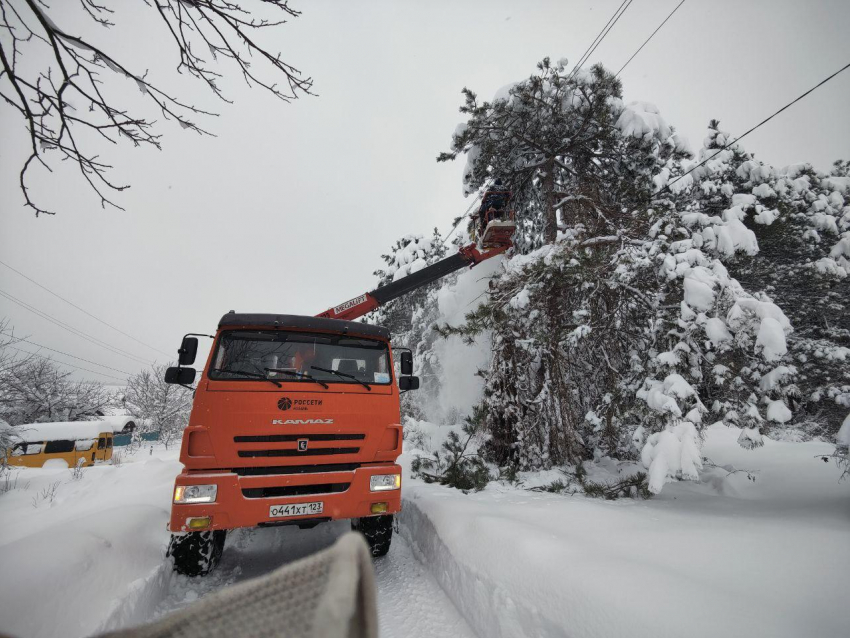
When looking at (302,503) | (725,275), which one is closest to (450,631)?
(302,503)

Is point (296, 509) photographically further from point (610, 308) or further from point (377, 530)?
point (610, 308)

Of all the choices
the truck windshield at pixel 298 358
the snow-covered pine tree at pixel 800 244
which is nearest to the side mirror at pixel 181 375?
the truck windshield at pixel 298 358

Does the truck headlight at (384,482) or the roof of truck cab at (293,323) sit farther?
the roof of truck cab at (293,323)

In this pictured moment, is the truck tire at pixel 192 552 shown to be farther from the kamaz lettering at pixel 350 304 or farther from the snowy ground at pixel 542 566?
the kamaz lettering at pixel 350 304

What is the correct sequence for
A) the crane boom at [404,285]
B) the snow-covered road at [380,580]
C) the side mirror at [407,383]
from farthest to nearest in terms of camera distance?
the crane boom at [404,285], the side mirror at [407,383], the snow-covered road at [380,580]

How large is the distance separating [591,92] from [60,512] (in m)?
13.4

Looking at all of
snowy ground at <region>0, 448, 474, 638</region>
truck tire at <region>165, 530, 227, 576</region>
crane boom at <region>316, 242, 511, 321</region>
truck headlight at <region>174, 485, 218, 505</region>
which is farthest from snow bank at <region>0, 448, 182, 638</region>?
crane boom at <region>316, 242, 511, 321</region>

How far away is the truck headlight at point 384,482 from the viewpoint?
12.0ft

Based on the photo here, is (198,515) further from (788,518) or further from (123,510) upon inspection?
(788,518)

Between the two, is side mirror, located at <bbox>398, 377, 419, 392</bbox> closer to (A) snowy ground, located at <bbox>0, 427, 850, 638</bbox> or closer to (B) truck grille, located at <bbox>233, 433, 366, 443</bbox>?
(B) truck grille, located at <bbox>233, 433, 366, 443</bbox>

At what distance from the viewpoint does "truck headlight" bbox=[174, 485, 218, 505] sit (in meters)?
3.05

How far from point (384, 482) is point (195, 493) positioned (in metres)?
1.73

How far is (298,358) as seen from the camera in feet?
13.1

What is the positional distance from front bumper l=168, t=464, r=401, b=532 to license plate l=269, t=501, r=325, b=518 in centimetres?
3
